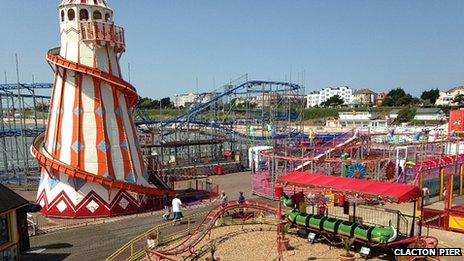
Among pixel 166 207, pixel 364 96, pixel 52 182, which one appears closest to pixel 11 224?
pixel 52 182

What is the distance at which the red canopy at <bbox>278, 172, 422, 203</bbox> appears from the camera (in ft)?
42.6

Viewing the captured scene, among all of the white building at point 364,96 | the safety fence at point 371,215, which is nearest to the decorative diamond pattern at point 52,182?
the safety fence at point 371,215

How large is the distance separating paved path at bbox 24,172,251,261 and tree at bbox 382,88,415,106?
450ft

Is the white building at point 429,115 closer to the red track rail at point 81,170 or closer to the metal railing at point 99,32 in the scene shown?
Answer: the red track rail at point 81,170

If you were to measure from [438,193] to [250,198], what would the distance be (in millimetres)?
9982

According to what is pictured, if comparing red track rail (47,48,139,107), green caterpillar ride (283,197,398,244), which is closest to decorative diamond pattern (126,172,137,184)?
red track rail (47,48,139,107)

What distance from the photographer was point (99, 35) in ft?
66.7

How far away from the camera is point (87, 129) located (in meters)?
20.2

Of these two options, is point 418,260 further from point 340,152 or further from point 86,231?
point 340,152

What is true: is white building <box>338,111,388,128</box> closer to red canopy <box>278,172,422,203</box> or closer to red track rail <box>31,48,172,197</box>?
red track rail <box>31,48,172,197</box>

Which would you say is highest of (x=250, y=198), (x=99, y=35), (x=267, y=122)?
(x=99, y=35)

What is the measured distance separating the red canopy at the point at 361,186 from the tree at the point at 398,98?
13870 cm

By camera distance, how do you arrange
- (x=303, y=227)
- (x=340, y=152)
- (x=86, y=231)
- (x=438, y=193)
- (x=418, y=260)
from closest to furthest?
(x=418, y=260)
(x=303, y=227)
(x=86, y=231)
(x=438, y=193)
(x=340, y=152)

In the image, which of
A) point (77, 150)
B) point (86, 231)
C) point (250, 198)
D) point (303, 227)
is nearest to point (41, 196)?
point (77, 150)
